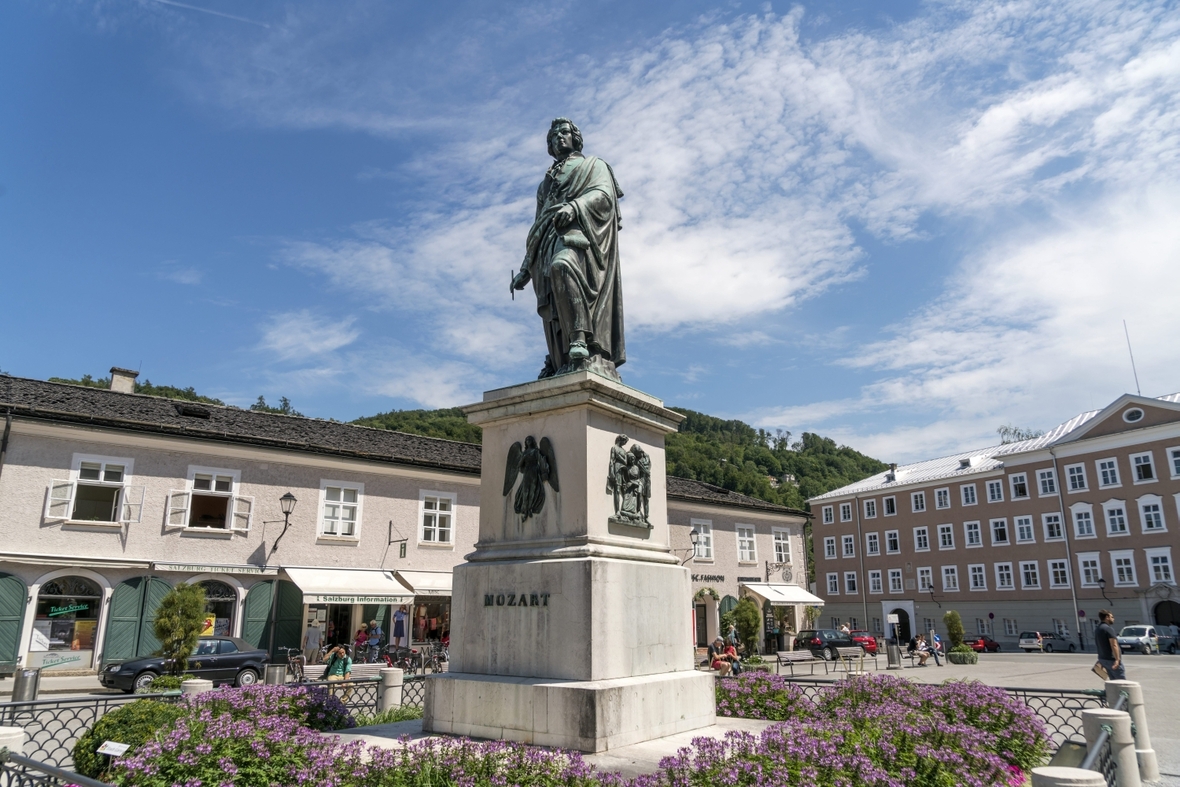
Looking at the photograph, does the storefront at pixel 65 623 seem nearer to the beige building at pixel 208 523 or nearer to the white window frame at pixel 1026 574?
the beige building at pixel 208 523

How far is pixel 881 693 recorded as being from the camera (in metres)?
8.03

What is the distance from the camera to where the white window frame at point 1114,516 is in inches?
1767

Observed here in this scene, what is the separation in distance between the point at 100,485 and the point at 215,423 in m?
4.63

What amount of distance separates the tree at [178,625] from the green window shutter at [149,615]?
22.0ft

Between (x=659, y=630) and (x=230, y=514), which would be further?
(x=230, y=514)

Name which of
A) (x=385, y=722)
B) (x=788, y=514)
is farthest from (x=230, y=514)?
(x=788, y=514)

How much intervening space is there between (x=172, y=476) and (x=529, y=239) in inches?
813

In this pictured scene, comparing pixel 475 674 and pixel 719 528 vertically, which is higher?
pixel 719 528

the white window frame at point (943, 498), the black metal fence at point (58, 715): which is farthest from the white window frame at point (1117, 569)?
the black metal fence at point (58, 715)

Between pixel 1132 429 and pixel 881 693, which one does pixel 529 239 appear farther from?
pixel 1132 429

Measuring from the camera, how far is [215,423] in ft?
89.6

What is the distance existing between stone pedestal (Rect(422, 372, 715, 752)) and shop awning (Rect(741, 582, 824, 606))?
3386cm

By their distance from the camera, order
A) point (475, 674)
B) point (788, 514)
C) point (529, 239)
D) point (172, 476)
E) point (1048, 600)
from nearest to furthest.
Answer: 1. point (475, 674)
2. point (529, 239)
3. point (172, 476)
4. point (788, 514)
5. point (1048, 600)

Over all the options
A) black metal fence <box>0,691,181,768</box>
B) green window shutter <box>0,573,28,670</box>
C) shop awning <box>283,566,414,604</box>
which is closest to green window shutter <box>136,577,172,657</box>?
green window shutter <box>0,573,28,670</box>
